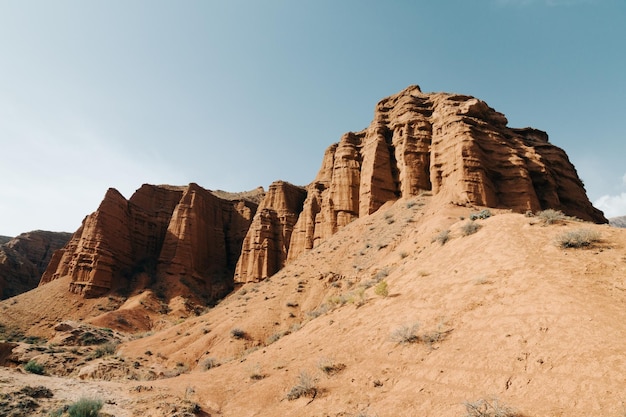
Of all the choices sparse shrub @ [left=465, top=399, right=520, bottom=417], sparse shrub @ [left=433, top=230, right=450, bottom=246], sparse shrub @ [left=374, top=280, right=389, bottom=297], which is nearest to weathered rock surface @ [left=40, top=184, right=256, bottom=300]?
sparse shrub @ [left=374, top=280, right=389, bottom=297]

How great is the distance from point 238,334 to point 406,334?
18.1 m

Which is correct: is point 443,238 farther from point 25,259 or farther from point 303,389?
point 25,259

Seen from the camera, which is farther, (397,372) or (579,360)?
(397,372)

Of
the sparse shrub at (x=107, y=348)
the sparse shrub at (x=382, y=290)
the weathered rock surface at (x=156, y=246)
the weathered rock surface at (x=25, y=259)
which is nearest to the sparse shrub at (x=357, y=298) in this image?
the sparse shrub at (x=382, y=290)

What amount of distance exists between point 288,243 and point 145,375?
41.0m

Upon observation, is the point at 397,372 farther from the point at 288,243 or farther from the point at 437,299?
the point at 288,243

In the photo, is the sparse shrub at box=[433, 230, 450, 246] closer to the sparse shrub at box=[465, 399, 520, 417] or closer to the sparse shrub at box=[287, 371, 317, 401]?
the sparse shrub at box=[287, 371, 317, 401]

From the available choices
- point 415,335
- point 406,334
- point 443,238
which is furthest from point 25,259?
point 415,335

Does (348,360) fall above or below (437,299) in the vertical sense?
below

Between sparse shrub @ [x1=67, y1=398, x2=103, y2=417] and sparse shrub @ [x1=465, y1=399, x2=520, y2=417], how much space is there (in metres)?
7.95

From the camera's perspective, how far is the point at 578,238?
1165cm

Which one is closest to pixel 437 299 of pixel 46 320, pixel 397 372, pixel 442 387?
pixel 397 372

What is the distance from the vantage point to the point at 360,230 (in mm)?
36875

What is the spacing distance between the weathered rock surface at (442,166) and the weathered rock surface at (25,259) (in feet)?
189
